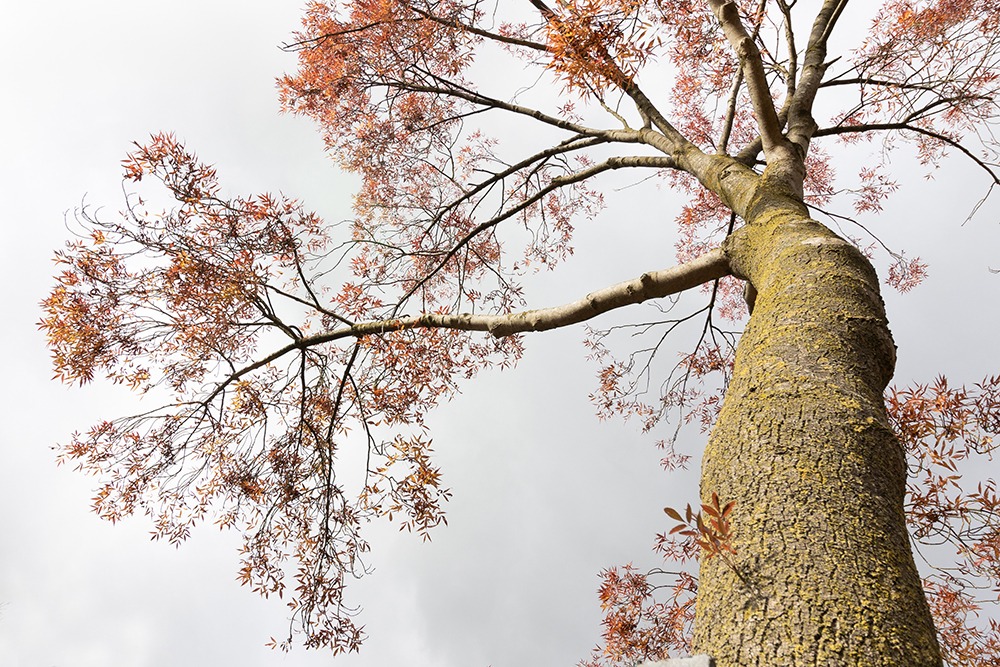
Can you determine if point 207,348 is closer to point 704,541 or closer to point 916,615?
point 704,541

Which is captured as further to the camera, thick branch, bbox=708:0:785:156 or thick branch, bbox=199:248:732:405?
thick branch, bbox=708:0:785:156

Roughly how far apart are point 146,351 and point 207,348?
0.49 m

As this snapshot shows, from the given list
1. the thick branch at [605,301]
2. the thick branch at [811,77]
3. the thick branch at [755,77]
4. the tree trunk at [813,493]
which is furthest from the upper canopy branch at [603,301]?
the thick branch at [811,77]

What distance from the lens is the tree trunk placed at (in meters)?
1.19

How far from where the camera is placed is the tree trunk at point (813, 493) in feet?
3.91

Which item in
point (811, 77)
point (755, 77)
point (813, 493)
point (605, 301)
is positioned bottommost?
point (813, 493)

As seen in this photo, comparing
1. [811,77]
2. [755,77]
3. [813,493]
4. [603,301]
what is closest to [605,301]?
[603,301]

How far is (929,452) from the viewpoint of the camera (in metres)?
2.98

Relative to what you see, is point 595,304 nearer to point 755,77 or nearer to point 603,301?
point 603,301

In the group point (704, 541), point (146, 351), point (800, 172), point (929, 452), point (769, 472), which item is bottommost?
point (704, 541)

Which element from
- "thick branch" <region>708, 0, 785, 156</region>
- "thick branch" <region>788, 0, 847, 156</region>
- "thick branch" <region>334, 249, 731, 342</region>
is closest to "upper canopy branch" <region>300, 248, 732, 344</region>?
"thick branch" <region>334, 249, 731, 342</region>

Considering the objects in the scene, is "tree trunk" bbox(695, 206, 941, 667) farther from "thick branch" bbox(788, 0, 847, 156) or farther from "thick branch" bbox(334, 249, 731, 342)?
"thick branch" bbox(788, 0, 847, 156)

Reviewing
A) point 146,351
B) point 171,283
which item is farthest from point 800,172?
point 146,351

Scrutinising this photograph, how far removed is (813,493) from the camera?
145cm
